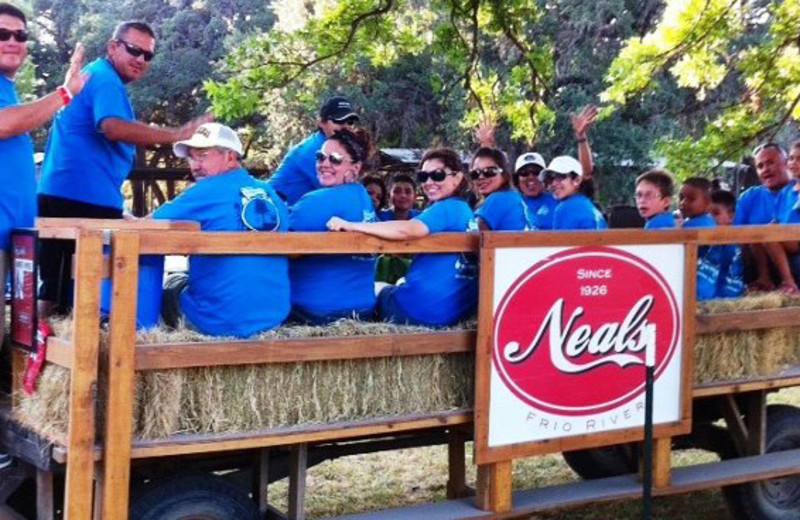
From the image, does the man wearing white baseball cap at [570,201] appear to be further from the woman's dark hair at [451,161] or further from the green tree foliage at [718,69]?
the green tree foliage at [718,69]

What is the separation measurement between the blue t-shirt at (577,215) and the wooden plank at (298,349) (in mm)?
1833

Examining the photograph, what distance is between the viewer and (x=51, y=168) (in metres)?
5.54

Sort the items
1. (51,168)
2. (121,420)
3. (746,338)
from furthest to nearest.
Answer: (746,338) < (51,168) < (121,420)

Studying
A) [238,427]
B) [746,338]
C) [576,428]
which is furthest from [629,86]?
[238,427]

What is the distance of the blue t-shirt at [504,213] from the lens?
6.19 metres

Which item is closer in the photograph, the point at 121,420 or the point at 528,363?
the point at 121,420

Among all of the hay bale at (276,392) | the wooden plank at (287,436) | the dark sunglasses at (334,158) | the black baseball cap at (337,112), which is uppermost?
the black baseball cap at (337,112)

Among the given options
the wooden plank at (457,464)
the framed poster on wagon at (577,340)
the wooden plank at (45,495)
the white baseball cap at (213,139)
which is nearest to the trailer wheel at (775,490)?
the framed poster on wagon at (577,340)

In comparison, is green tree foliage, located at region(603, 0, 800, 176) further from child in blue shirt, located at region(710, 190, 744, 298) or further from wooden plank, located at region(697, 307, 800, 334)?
wooden plank, located at region(697, 307, 800, 334)

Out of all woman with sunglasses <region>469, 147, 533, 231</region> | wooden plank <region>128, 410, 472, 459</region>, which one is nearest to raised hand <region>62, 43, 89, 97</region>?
wooden plank <region>128, 410, 472, 459</region>

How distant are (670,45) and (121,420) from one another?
9.26 meters

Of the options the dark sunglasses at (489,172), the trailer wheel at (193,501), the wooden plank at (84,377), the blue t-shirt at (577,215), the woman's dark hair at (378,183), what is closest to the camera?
the wooden plank at (84,377)

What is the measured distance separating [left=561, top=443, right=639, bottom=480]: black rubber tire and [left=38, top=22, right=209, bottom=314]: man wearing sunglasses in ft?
10.5

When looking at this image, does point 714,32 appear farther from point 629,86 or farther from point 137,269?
point 137,269
